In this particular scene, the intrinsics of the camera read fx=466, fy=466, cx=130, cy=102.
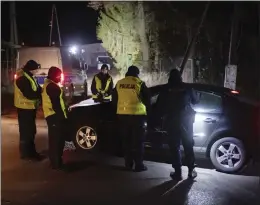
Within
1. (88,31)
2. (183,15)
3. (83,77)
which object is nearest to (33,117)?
(83,77)

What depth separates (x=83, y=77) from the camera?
19016 mm

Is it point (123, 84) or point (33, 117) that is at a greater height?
point (123, 84)

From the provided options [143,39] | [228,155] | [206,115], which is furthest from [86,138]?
[143,39]

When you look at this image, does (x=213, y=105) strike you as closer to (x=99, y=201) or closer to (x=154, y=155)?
(x=154, y=155)

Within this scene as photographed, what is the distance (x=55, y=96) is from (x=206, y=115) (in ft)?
8.35

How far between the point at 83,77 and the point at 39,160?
35.4 feet

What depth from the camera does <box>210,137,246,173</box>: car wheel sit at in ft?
25.0

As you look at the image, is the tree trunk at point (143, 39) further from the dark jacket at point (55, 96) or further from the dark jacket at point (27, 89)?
the dark jacket at point (55, 96)

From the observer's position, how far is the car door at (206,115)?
25.8ft

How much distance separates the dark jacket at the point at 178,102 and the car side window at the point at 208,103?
0.63 m

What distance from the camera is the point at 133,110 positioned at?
7594 mm

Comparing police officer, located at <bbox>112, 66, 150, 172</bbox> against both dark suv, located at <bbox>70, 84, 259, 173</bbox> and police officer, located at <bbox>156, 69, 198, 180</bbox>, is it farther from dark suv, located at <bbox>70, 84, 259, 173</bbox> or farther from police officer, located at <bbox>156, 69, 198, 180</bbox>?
dark suv, located at <bbox>70, 84, 259, 173</bbox>

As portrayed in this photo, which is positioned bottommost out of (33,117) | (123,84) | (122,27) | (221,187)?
(221,187)

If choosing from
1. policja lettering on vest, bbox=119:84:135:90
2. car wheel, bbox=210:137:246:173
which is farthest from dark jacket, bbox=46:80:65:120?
car wheel, bbox=210:137:246:173
